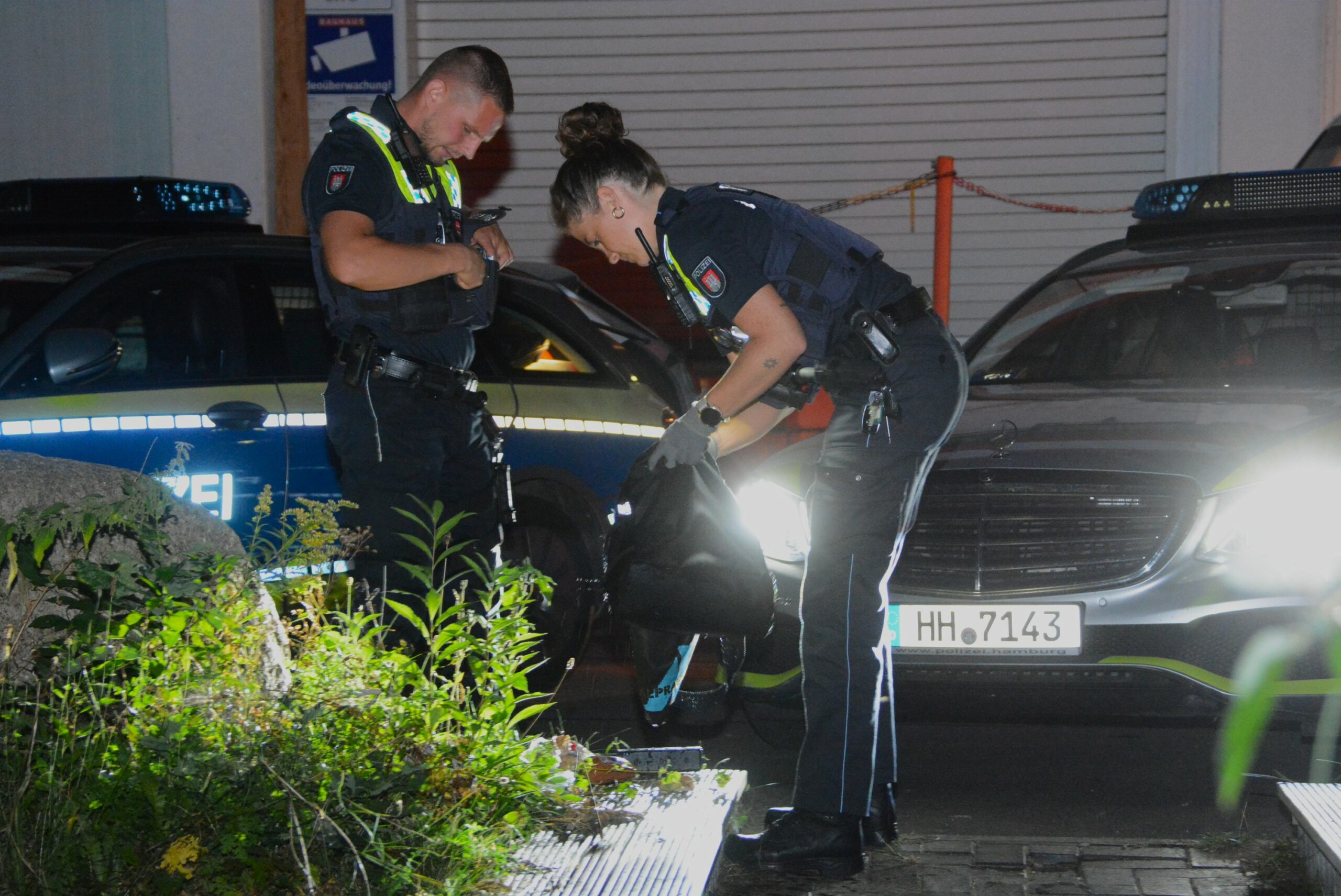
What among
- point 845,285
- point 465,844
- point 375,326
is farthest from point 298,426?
point 465,844

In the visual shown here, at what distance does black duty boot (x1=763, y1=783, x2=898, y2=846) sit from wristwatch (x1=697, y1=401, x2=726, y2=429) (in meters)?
0.87

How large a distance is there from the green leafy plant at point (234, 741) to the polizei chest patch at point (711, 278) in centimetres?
71

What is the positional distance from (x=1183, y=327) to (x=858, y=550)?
2.26m

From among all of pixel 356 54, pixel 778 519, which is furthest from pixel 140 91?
pixel 778 519

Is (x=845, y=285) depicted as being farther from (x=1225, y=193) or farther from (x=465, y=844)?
(x=1225, y=193)

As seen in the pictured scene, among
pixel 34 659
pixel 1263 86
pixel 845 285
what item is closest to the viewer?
pixel 34 659

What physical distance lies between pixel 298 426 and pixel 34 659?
7.52 feet

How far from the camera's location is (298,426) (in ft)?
17.7

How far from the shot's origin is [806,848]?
354cm

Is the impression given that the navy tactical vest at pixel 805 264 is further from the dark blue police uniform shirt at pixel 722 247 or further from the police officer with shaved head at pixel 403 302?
the police officer with shaved head at pixel 403 302

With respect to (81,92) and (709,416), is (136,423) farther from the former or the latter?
(81,92)

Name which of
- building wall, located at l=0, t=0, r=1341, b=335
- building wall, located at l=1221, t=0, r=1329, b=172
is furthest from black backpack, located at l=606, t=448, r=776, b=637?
building wall, located at l=1221, t=0, r=1329, b=172

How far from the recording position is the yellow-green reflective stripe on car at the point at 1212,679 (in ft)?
13.0

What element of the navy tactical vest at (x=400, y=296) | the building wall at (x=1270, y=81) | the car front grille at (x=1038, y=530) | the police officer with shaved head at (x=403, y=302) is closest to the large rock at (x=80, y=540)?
the police officer with shaved head at (x=403, y=302)
